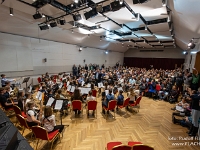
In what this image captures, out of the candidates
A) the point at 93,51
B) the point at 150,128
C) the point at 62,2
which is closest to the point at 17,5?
the point at 62,2

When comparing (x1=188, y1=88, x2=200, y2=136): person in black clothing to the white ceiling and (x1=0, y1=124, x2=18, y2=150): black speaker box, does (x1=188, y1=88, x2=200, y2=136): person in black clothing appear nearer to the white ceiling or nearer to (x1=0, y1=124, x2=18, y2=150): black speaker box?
the white ceiling

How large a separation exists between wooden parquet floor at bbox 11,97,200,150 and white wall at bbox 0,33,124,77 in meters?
6.46

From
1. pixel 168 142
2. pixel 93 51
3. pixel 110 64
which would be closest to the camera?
pixel 168 142

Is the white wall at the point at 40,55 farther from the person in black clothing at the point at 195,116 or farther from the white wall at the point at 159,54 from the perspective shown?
the white wall at the point at 159,54

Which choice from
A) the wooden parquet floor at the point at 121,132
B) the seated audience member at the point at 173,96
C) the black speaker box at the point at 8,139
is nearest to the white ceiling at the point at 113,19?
the seated audience member at the point at 173,96

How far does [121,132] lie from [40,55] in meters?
9.19

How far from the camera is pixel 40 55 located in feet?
32.6

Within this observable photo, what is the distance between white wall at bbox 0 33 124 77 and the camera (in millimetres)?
7883

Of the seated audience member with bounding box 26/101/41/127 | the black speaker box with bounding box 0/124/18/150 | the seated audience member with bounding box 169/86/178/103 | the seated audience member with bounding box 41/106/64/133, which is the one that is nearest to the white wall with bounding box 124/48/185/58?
the seated audience member with bounding box 169/86/178/103

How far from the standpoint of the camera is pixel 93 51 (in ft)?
52.3

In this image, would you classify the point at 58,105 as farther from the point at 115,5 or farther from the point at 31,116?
the point at 115,5

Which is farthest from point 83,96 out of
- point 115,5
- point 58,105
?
point 115,5

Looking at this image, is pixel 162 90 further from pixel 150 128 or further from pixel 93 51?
pixel 93 51

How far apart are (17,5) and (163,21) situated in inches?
285
